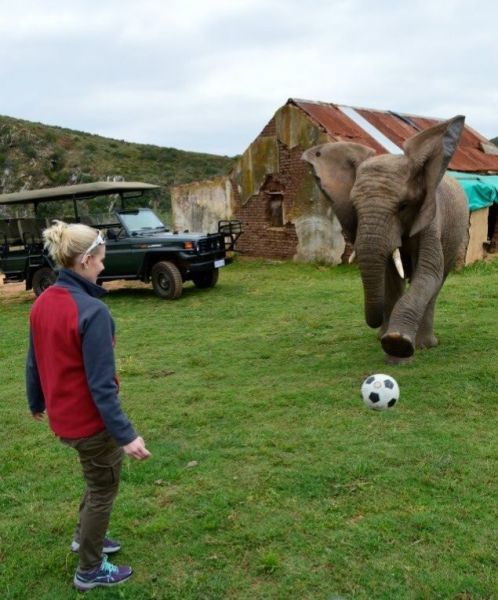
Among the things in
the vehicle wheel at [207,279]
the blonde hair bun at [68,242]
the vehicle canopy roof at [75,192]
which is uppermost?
the vehicle canopy roof at [75,192]

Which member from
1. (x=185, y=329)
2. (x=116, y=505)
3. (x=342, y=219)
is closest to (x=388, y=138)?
(x=185, y=329)

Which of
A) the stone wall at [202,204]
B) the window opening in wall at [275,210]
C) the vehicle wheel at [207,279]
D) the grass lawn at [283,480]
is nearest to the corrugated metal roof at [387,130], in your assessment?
the window opening in wall at [275,210]

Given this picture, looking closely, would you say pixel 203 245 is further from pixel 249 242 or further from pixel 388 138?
pixel 388 138

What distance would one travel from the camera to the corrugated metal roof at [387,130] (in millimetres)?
16188

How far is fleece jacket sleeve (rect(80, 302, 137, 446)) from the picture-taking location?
2779 mm

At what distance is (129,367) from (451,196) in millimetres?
4321

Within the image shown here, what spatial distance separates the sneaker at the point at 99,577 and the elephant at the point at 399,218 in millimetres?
3514

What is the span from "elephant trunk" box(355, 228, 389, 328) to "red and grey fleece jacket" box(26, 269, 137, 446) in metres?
3.53

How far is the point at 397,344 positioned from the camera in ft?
19.5

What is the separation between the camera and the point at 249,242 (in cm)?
1803

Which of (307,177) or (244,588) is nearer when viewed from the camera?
(244,588)

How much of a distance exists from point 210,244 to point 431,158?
719cm

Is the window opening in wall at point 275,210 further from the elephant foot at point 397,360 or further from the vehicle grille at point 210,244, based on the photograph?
the elephant foot at point 397,360

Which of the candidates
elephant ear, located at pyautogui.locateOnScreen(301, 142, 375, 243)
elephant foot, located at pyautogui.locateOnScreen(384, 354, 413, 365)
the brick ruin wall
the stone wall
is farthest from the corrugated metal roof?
elephant foot, located at pyautogui.locateOnScreen(384, 354, 413, 365)
